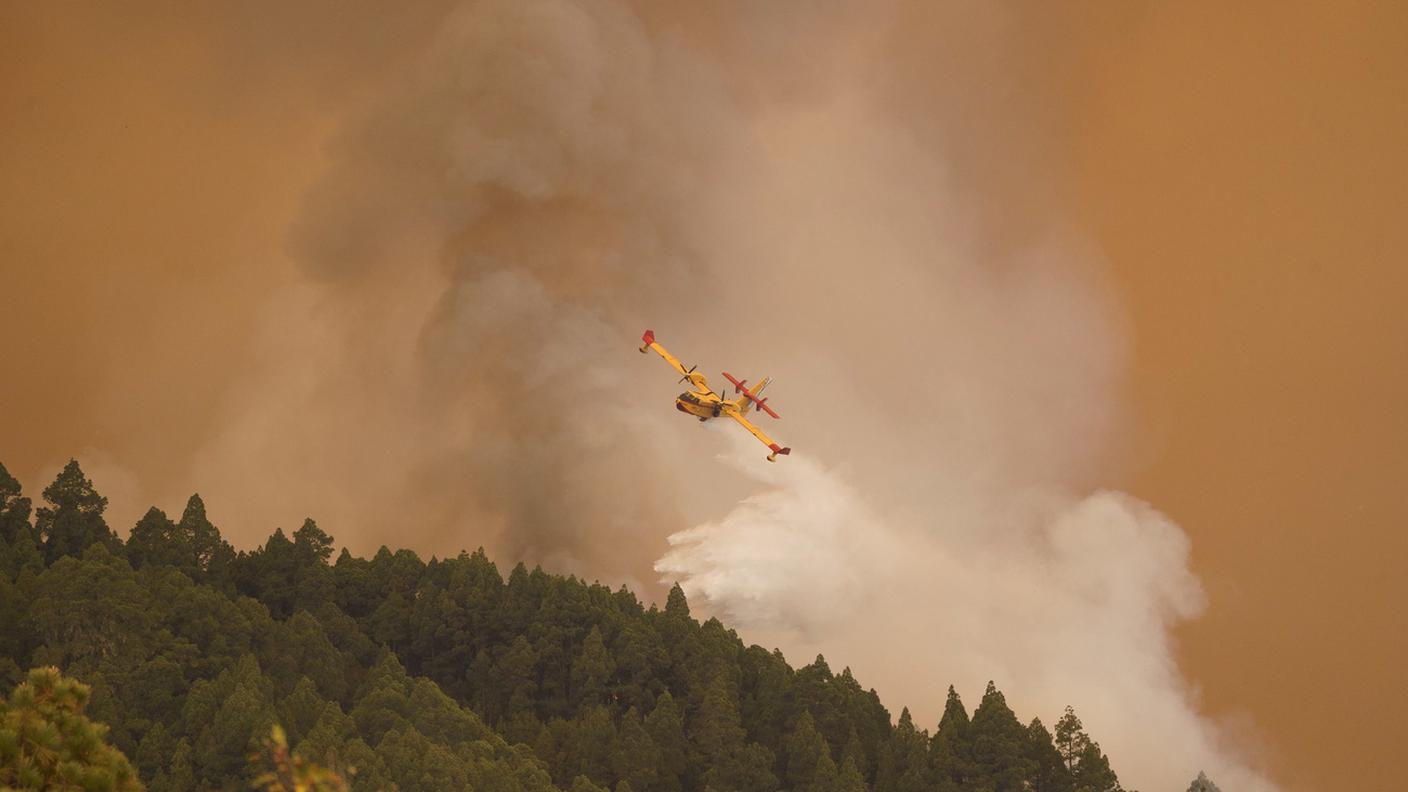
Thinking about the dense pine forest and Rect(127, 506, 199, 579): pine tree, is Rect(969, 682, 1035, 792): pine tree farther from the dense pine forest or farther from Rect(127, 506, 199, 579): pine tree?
Rect(127, 506, 199, 579): pine tree

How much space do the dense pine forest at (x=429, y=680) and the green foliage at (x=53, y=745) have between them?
32.1 meters

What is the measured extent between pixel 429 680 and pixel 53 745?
46.5 metres

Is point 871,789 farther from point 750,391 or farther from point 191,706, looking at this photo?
point 191,706

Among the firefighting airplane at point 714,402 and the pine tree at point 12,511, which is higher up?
the firefighting airplane at point 714,402

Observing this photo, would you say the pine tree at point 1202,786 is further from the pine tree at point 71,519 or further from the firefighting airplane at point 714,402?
the pine tree at point 71,519

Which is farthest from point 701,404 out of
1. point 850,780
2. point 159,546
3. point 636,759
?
point 159,546

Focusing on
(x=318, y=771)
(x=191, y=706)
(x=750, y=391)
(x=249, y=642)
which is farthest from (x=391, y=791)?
(x=318, y=771)

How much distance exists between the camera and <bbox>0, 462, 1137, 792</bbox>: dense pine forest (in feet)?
252

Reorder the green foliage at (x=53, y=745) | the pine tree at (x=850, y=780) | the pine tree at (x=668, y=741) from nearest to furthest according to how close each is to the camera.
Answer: the green foliage at (x=53, y=745) < the pine tree at (x=850, y=780) < the pine tree at (x=668, y=741)

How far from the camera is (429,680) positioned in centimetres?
8231

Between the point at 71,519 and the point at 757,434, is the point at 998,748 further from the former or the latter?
the point at 71,519

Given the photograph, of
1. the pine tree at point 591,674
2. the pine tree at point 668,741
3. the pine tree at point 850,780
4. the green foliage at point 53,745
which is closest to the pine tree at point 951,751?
the pine tree at point 850,780

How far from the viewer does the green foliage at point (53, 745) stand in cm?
3556

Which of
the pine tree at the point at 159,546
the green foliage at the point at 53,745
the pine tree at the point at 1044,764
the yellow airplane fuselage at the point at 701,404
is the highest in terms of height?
the yellow airplane fuselage at the point at 701,404
